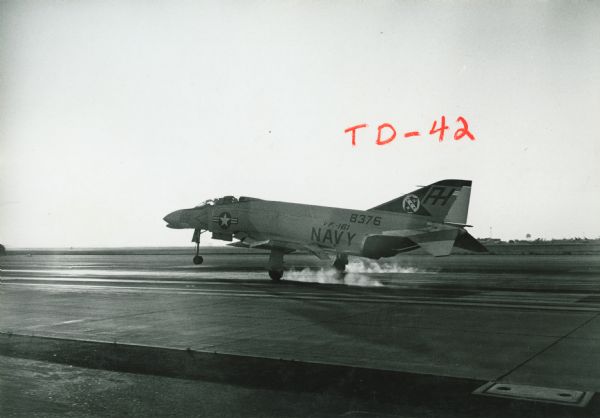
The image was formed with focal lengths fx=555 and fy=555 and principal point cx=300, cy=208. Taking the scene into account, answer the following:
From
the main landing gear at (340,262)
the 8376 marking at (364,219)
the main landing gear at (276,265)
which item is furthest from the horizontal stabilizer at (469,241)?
the main landing gear at (276,265)

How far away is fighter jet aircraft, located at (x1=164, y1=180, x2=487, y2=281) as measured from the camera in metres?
23.1

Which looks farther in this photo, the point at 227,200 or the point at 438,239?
the point at 227,200

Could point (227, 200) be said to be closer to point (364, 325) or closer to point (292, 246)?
point (292, 246)

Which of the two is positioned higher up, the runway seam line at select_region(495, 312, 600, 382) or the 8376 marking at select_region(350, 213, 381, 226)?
the 8376 marking at select_region(350, 213, 381, 226)

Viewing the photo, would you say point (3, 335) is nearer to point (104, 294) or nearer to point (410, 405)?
point (104, 294)

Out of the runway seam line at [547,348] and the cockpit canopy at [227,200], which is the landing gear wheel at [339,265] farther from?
the runway seam line at [547,348]

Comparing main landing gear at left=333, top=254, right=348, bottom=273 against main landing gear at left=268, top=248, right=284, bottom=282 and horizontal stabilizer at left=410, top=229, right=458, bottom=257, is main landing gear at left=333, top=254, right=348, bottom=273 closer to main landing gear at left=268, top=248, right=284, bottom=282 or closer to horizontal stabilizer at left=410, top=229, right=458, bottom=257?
main landing gear at left=268, top=248, right=284, bottom=282

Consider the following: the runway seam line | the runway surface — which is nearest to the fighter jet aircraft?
the runway surface

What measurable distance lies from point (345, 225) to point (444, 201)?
456 centimetres

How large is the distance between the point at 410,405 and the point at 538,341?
15.0 ft

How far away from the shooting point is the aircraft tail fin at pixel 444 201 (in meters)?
23.7

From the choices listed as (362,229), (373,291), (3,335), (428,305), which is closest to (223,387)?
(3,335)

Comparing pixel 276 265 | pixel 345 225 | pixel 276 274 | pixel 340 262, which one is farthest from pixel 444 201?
pixel 276 274

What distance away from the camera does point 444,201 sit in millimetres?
23609
